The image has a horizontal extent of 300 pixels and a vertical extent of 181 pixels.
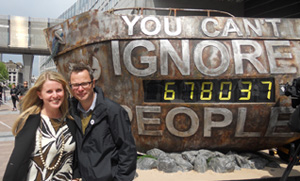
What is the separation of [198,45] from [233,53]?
A: 2.62 ft

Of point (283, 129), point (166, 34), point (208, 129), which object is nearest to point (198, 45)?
point (166, 34)

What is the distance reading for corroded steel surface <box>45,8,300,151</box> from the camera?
16.0ft

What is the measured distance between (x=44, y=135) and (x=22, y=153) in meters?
0.19

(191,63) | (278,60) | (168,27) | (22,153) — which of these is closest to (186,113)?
(191,63)

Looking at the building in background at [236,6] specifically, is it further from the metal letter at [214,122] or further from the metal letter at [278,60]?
the metal letter at [214,122]

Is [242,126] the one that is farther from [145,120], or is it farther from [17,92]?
[17,92]

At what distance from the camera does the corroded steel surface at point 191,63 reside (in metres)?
4.88

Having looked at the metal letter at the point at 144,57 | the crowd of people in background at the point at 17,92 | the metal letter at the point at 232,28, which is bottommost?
the crowd of people in background at the point at 17,92

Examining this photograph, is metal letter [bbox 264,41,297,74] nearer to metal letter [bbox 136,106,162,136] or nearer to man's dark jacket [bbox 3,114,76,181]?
metal letter [bbox 136,106,162,136]

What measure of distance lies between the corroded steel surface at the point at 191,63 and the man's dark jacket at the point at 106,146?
303 centimetres

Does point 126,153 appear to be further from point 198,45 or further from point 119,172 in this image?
point 198,45

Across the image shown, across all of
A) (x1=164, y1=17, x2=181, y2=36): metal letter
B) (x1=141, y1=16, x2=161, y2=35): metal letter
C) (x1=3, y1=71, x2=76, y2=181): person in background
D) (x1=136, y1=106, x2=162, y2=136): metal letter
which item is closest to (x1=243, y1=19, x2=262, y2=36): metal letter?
(x1=164, y1=17, x2=181, y2=36): metal letter

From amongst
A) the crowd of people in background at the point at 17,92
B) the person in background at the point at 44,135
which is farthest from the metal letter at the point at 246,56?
the crowd of people in background at the point at 17,92

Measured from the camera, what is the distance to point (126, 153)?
192 cm
